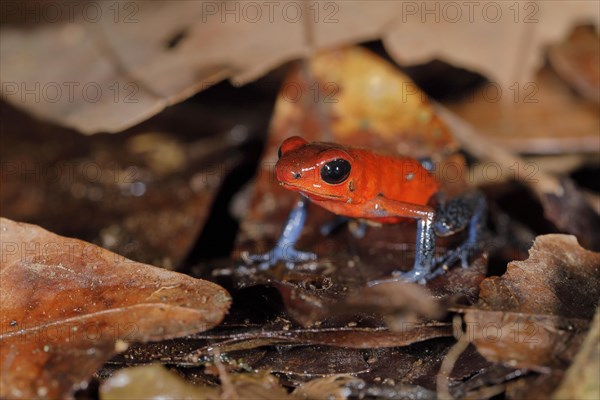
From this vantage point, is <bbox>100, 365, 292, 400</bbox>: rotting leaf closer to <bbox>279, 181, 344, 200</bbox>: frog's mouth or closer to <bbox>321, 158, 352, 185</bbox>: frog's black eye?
<bbox>279, 181, 344, 200</bbox>: frog's mouth

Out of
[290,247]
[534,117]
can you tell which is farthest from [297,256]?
[534,117]

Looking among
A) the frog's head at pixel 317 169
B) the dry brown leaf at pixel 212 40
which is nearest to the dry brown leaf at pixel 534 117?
the dry brown leaf at pixel 212 40

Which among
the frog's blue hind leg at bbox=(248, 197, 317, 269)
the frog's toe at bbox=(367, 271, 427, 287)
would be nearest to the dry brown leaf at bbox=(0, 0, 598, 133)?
the frog's blue hind leg at bbox=(248, 197, 317, 269)

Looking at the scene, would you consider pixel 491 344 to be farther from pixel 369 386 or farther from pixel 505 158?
pixel 505 158

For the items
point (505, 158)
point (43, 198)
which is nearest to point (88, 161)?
point (43, 198)

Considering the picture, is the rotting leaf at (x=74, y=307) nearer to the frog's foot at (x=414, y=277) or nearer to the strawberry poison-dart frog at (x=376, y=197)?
the strawberry poison-dart frog at (x=376, y=197)

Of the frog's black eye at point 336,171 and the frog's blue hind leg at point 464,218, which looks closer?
the frog's black eye at point 336,171
